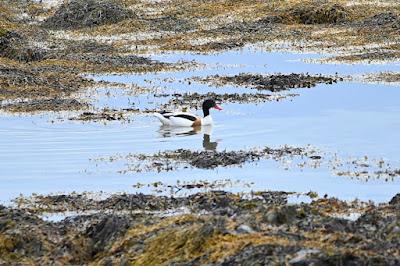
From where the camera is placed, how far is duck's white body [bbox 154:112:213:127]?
78.2ft

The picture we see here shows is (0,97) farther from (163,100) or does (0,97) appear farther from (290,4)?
(290,4)

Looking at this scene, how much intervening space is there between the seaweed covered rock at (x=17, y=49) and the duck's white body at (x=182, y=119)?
12432 millimetres

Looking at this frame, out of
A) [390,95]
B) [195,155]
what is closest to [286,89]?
[390,95]

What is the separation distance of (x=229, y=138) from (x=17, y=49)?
52.0 ft

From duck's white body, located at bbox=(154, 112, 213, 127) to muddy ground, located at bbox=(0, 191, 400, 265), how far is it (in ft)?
34.6

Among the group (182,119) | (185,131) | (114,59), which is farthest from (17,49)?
(185,131)

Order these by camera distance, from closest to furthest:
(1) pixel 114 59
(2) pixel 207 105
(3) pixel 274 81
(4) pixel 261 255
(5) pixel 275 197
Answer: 1. (4) pixel 261 255
2. (5) pixel 275 197
3. (2) pixel 207 105
4. (3) pixel 274 81
5. (1) pixel 114 59

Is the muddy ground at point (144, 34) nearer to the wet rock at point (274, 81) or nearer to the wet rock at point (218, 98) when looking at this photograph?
the wet rock at point (218, 98)

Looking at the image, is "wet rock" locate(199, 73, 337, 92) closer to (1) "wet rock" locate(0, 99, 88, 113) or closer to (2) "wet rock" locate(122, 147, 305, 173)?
(1) "wet rock" locate(0, 99, 88, 113)

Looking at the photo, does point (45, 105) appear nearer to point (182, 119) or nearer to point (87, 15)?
point (182, 119)

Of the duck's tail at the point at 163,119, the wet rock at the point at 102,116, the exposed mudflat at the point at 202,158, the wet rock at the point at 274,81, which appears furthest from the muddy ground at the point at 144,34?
the exposed mudflat at the point at 202,158

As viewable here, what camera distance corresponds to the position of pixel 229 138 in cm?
2205

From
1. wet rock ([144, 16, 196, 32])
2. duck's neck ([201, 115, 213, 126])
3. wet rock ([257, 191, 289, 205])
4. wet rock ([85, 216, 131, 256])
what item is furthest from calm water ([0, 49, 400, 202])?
wet rock ([144, 16, 196, 32])

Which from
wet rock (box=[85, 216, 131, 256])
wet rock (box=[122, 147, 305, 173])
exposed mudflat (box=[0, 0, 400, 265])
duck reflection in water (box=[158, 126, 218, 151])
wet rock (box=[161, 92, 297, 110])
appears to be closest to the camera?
exposed mudflat (box=[0, 0, 400, 265])
